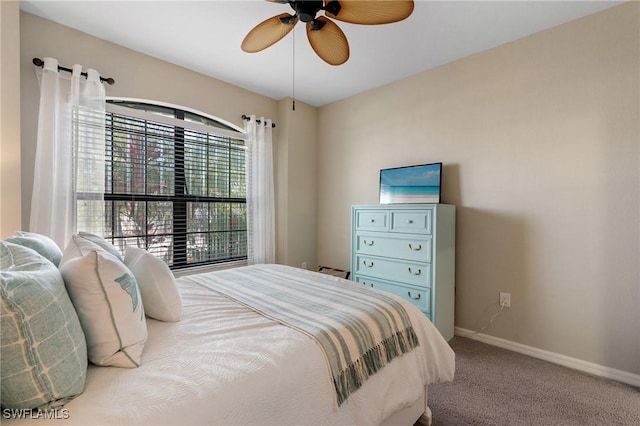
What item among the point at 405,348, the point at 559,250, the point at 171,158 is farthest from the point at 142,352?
the point at 559,250

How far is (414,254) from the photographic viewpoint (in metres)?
2.50

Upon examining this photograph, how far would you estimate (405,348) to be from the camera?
135 centimetres

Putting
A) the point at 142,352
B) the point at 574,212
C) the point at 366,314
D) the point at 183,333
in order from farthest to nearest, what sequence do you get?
the point at 574,212 → the point at 366,314 → the point at 183,333 → the point at 142,352

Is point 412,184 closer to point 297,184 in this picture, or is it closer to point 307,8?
point 297,184

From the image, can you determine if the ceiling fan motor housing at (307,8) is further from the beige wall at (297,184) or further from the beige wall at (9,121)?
the beige wall at (297,184)

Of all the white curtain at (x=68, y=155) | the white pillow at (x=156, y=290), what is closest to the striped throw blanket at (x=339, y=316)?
the white pillow at (x=156, y=290)

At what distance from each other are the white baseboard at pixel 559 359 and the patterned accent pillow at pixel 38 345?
2.84m

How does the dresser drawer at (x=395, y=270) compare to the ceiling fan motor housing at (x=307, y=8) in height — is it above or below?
below

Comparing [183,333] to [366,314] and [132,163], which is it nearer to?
[366,314]

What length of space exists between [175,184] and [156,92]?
876 millimetres

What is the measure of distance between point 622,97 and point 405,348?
230 cm

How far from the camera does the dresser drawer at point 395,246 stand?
244cm

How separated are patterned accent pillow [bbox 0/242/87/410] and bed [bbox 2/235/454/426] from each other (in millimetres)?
42

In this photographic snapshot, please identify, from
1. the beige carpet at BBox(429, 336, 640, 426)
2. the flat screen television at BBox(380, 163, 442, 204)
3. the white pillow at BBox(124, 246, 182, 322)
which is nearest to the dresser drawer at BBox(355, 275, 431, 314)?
the beige carpet at BBox(429, 336, 640, 426)
